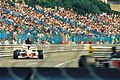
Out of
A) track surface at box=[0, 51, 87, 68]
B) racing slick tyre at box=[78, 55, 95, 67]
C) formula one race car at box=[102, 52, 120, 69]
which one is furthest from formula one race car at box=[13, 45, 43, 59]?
racing slick tyre at box=[78, 55, 95, 67]

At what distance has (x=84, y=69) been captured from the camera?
14.0 feet

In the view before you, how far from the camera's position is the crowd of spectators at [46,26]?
1568 inches

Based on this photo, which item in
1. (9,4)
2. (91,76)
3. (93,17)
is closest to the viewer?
(91,76)

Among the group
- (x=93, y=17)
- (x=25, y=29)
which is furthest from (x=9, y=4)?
(x=93, y=17)

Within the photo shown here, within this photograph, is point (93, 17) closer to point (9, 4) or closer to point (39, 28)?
point (9, 4)

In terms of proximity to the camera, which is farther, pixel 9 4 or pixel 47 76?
pixel 9 4

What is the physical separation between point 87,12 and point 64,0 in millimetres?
5521

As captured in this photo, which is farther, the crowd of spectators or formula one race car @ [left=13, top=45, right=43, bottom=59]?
the crowd of spectators

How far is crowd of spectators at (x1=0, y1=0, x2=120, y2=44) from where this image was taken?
3982 cm

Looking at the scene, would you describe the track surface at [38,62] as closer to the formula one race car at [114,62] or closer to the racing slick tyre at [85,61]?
the formula one race car at [114,62]

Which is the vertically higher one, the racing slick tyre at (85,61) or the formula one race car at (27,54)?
the racing slick tyre at (85,61)

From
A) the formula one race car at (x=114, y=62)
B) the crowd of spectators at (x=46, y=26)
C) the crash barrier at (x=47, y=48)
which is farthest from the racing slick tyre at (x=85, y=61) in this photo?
the crowd of spectators at (x=46, y=26)

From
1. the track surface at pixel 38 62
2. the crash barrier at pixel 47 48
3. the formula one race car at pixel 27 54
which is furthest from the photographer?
the crash barrier at pixel 47 48

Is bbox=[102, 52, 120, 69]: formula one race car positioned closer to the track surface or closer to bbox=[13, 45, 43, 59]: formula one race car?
the track surface
